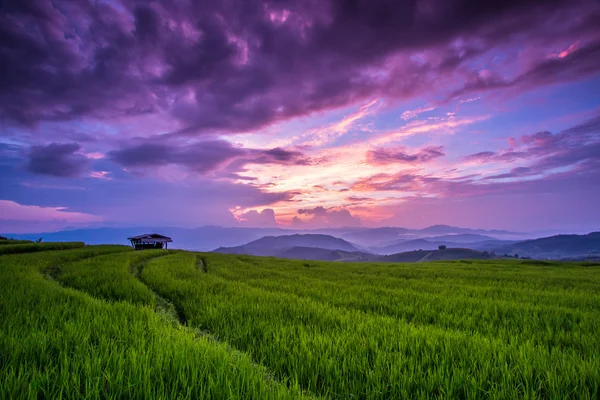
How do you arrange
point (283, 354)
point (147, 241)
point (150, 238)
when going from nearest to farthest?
point (283, 354)
point (150, 238)
point (147, 241)

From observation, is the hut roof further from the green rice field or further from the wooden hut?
the green rice field

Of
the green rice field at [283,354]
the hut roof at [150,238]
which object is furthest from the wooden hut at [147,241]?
the green rice field at [283,354]

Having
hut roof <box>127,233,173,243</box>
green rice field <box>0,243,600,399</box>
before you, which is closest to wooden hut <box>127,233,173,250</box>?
hut roof <box>127,233,173,243</box>

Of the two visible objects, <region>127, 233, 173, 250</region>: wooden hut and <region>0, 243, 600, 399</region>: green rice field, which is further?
<region>127, 233, 173, 250</region>: wooden hut

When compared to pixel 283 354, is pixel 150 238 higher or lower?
higher

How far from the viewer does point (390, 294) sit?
8.34 metres

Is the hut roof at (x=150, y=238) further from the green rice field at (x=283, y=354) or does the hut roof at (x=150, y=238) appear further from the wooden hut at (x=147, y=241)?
the green rice field at (x=283, y=354)

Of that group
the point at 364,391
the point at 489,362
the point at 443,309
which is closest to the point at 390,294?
the point at 443,309

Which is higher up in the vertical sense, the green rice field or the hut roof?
the hut roof

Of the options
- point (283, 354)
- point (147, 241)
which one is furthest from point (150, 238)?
point (283, 354)

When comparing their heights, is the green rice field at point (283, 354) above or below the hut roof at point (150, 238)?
below

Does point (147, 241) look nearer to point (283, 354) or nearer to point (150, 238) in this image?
point (150, 238)

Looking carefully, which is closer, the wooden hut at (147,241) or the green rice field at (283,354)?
the green rice field at (283,354)

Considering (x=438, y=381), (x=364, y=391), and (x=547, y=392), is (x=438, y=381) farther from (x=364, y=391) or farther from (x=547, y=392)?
(x=547, y=392)
